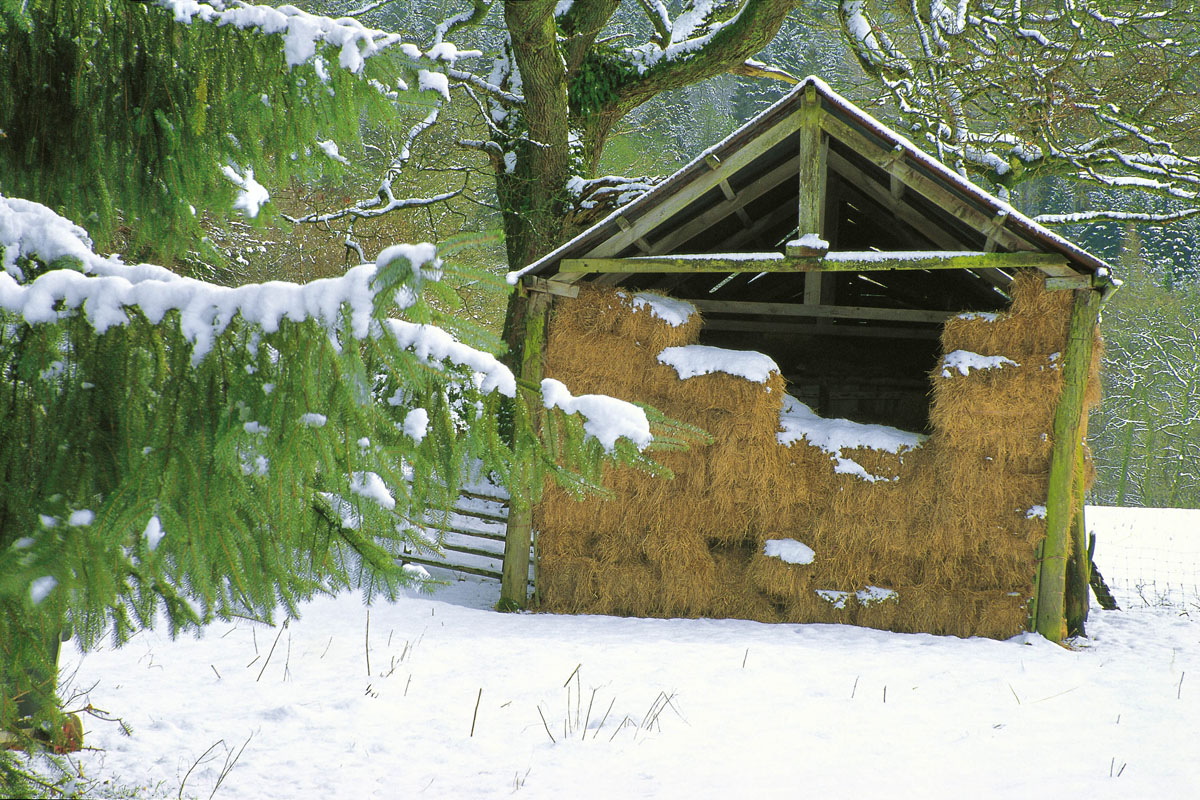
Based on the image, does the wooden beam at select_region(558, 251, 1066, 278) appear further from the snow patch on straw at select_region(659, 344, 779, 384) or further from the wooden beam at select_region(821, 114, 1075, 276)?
the snow patch on straw at select_region(659, 344, 779, 384)

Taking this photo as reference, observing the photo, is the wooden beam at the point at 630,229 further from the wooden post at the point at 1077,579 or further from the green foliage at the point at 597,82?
the wooden post at the point at 1077,579

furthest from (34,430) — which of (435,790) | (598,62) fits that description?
(598,62)

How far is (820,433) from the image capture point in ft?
21.3

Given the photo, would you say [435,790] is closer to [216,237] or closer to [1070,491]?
[1070,491]

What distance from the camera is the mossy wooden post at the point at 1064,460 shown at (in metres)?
5.93

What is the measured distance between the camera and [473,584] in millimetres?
8250

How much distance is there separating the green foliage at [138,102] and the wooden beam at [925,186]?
155 inches

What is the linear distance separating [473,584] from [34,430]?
668 centimetres

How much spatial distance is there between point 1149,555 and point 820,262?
919 centimetres

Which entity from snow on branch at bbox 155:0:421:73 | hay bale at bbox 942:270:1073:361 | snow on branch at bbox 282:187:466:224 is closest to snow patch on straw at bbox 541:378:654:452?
snow on branch at bbox 155:0:421:73

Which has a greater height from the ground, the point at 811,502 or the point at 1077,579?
the point at 811,502

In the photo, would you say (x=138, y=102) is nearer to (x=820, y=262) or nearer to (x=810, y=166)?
(x=810, y=166)

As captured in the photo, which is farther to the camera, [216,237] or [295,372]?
[216,237]

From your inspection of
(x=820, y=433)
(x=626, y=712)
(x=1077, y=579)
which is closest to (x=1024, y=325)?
(x=820, y=433)
